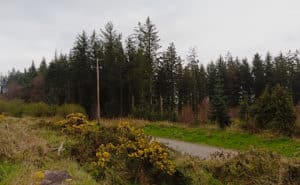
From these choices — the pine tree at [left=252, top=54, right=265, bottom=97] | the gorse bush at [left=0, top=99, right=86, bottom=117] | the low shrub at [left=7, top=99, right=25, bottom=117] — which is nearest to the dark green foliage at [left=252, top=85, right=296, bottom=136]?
the gorse bush at [left=0, top=99, right=86, bottom=117]

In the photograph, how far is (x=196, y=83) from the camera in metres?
52.0

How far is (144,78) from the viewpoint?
126 feet

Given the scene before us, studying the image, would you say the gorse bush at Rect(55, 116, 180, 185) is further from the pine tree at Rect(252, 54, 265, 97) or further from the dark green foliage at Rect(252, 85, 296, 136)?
the pine tree at Rect(252, 54, 265, 97)

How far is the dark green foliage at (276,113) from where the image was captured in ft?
57.2

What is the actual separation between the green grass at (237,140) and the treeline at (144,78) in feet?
37.2

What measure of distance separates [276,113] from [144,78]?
21544mm

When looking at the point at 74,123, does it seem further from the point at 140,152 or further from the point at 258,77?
the point at 258,77

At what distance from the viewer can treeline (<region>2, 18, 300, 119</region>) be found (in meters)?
38.2

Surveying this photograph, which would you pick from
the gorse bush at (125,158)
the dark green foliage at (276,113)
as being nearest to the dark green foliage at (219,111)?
the dark green foliage at (276,113)

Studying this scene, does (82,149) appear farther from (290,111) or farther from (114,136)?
(290,111)

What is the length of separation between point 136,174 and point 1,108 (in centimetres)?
3153

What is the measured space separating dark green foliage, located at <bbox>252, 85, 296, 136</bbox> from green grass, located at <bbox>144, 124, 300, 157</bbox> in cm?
167

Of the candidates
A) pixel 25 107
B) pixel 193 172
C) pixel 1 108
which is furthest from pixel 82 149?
pixel 1 108

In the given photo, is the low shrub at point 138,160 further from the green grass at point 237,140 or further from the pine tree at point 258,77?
the pine tree at point 258,77
